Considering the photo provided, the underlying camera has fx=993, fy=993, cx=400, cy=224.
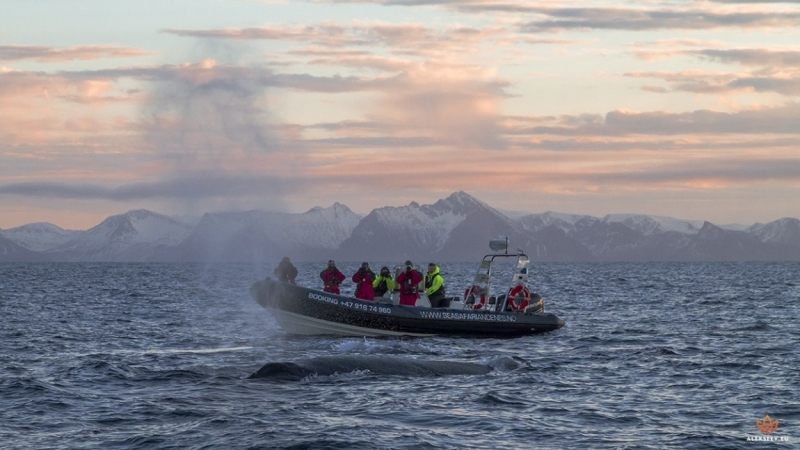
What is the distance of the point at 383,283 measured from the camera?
3319cm

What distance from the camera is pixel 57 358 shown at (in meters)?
27.0

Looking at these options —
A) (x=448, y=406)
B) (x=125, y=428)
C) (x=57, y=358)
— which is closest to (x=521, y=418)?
(x=448, y=406)

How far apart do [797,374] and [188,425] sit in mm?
14782

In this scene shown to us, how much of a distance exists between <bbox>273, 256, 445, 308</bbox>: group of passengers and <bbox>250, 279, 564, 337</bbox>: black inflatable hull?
88 cm

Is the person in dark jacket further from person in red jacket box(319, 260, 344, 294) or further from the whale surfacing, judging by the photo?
the whale surfacing

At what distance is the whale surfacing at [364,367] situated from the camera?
21594 millimetres

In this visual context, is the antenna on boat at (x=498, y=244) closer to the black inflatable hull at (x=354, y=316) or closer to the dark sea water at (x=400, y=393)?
the black inflatable hull at (x=354, y=316)

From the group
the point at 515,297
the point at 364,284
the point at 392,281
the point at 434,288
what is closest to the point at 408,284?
the point at 392,281

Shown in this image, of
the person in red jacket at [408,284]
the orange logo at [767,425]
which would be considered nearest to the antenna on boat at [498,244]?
the person in red jacket at [408,284]

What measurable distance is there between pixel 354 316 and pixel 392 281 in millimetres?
1842

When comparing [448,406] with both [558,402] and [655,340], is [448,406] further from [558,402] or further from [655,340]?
[655,340]

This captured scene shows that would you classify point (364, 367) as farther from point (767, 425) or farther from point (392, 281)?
point (392, 281)

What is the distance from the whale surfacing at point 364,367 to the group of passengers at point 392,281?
8.61 m

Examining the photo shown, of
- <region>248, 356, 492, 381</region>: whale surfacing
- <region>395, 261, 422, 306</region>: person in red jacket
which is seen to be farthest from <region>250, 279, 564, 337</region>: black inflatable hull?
<region>248, 356, 492, 381</region>: whale surfacing
